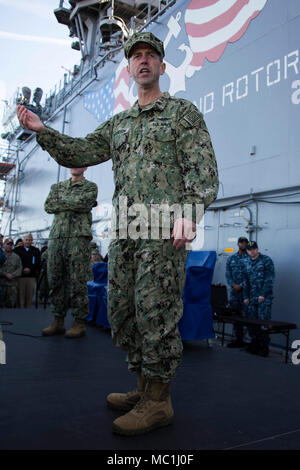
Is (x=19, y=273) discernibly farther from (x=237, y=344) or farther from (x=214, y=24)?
(x=214, y=24)

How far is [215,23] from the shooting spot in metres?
6.04

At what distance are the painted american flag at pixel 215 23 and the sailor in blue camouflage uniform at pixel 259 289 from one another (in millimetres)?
3438

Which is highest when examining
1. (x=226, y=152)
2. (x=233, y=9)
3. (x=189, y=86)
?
(x=233, y=9)

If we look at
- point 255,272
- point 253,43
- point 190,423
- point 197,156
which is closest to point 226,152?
point 253,43

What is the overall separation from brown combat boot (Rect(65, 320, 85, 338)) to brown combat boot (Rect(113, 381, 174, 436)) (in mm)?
1895

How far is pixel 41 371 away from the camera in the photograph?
2133 millimetres

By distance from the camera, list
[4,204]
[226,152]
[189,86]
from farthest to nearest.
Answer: [4,204], [189,86], [226,152]

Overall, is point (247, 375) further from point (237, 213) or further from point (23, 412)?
point (237, 213)

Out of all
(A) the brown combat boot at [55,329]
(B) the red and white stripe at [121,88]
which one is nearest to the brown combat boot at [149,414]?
(A) the brown combat boot at [55,329]

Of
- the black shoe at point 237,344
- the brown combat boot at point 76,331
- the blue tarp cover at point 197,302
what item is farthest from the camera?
the black shoe at point 237,344

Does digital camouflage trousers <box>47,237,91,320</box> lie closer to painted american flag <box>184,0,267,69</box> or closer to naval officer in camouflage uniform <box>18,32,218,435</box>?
naval officer in camouflage uniform <box>18,32,218,435</box>

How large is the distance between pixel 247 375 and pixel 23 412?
4.57 feet

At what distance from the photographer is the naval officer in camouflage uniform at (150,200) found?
1421 mm

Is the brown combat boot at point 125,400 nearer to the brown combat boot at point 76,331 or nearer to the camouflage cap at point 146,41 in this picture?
the camouflage cap at point 146,41
